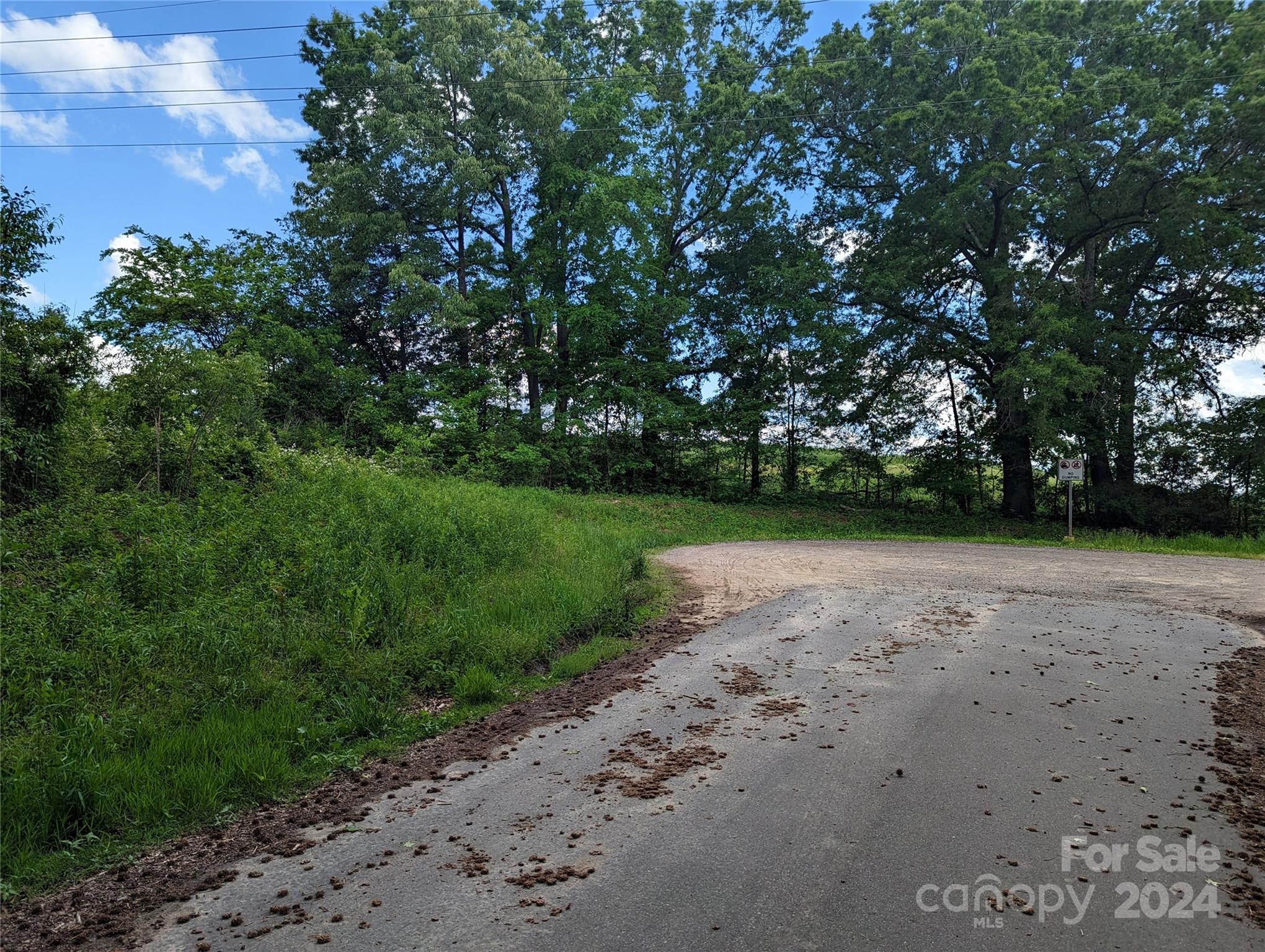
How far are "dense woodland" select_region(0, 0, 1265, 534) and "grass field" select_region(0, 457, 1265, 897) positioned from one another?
25.0 ft

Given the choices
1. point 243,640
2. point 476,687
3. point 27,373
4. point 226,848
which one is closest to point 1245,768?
point 476,687

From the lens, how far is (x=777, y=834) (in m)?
3.01

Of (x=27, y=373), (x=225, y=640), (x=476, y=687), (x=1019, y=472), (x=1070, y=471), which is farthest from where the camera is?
(x=1019, y=472)

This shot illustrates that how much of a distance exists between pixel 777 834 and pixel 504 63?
25417mm

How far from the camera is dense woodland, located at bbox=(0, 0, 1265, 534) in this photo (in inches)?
722

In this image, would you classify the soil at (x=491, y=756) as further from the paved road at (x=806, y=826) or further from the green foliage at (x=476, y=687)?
the green foliage at (x=476, y=687)

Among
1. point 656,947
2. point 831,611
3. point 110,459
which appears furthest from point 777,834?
point 110,459

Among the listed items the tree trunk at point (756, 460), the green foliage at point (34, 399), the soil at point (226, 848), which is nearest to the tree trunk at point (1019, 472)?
the tree trunk at point (756, 460)

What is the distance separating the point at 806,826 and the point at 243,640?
3941mm

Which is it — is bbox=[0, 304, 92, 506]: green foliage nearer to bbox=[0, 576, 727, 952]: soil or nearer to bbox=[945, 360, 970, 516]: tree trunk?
bbox=[0, 576, 727, 952]: soil

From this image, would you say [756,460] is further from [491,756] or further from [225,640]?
[491,756]

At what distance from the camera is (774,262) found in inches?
1027

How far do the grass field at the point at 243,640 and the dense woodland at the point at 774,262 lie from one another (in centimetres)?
763

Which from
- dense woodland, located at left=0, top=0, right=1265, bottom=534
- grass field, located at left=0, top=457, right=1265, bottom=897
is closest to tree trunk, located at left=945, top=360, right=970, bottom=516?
dense woodland, located at left=0, top=0, right=1265, bottom=534
